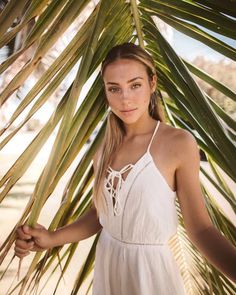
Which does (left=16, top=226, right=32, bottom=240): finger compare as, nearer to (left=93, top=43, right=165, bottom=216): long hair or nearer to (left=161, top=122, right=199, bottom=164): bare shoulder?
(left=93, top=43, right=165, bottom=216): long hair

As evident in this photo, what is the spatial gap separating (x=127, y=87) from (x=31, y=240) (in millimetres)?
406

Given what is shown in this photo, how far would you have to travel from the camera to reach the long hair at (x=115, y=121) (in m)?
0.84

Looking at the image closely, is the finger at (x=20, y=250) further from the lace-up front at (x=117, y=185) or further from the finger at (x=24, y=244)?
the lace-up front at (x=117, y=185)

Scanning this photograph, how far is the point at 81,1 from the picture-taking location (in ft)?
1.83

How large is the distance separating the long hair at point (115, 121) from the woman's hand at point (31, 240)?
0.46 ft

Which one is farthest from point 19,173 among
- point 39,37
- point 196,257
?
point 196,257

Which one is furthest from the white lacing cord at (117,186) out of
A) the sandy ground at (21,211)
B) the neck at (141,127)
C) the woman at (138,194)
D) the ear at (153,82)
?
the sandy ground at (21,211)

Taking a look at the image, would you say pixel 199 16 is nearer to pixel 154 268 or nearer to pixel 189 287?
pixel 154 268

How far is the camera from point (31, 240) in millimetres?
805

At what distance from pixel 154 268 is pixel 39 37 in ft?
1.76

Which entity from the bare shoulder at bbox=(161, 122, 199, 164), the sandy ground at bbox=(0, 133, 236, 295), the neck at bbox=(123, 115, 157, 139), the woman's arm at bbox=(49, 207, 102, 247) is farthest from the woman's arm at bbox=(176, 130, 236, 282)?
the sandy ground at bbox=(0, 133, 236, 295)

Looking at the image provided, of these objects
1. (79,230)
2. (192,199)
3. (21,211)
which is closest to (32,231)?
(79,230)

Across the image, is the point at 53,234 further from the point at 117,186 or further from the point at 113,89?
the point at 113,89

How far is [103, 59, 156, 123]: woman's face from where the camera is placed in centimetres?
82
